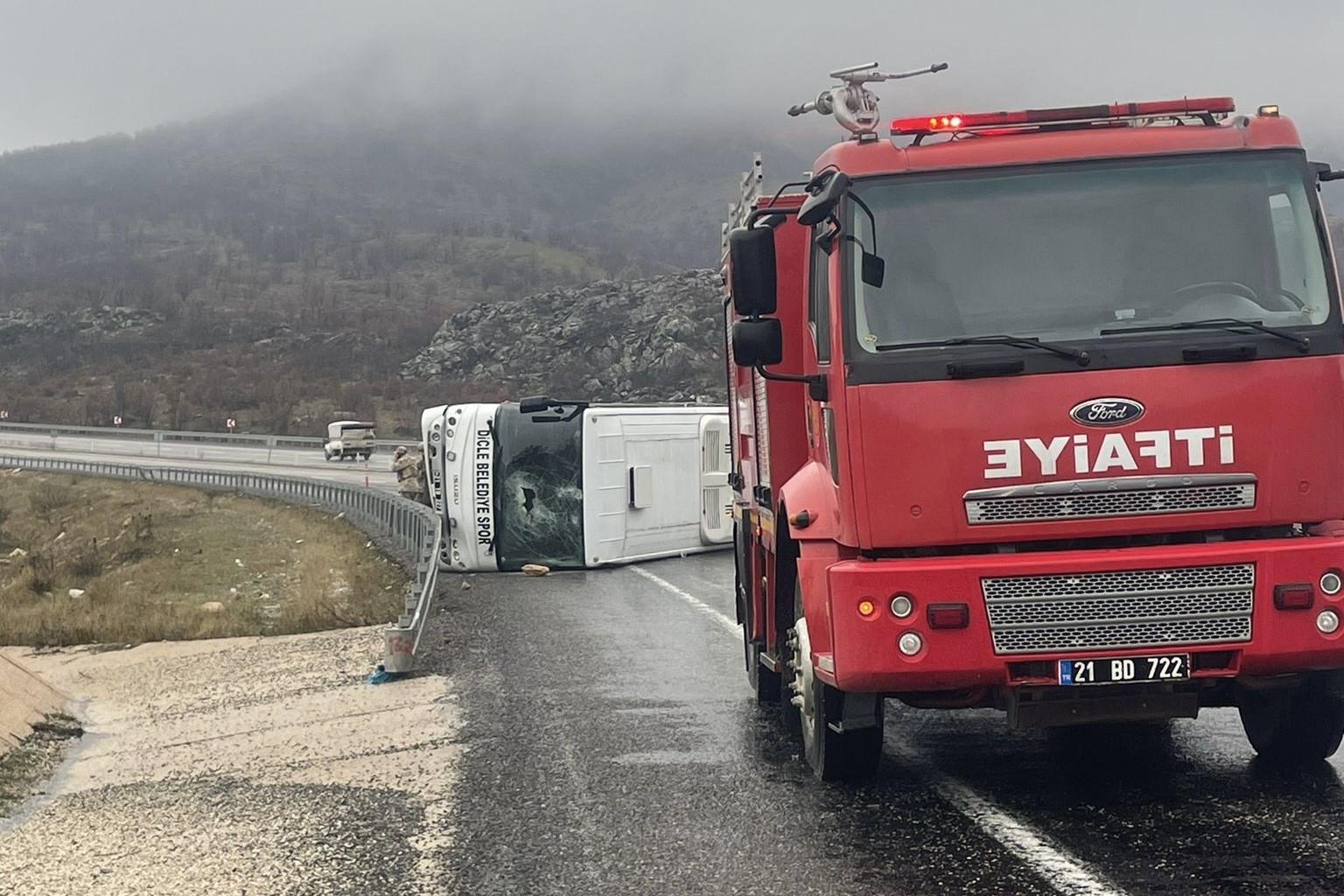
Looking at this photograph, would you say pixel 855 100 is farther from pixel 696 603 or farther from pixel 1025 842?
pixel 696 603

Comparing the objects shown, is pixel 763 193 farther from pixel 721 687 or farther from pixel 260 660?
pixel 260 660

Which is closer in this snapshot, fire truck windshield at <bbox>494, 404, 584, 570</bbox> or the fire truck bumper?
the fire truck bumper

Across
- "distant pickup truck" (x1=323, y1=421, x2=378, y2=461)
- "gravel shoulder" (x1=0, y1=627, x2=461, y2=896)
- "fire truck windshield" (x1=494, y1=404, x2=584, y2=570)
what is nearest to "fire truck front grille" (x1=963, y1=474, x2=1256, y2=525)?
"gravel shoulder" (x1=0, y1=627, x2=461, y2=896)

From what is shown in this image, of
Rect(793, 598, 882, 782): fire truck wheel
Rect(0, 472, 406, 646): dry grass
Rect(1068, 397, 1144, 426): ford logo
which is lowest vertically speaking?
Rect(0, 472, 406, 646): dry grass

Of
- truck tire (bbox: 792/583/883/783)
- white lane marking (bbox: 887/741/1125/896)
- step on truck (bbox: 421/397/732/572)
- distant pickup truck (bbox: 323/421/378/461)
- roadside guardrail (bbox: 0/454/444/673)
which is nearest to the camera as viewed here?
white lane marking (bbox: 887/741/1125/896)

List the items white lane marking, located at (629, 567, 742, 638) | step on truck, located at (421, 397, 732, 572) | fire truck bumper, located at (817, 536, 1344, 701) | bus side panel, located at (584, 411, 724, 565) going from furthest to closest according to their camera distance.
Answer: bus side panel, located at (584, 411, 724, 565) → step on truck, located at (421, 397, 732, 572) → white lane marking, located at (629, 567, 742, 638) → fire truck bumper, located at (817, 536, 1344, 701)

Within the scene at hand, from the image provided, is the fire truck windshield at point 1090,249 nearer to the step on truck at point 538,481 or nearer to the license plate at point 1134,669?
the license plate at point 1134,669

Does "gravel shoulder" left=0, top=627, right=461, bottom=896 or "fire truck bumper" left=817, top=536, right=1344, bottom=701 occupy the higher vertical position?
"fire truck bumper" left=817, top=536, right=1344, bottom=701

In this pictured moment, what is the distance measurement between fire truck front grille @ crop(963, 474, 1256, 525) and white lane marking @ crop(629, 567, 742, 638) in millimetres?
7779

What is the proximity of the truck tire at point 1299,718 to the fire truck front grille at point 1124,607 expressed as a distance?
0.81 meters

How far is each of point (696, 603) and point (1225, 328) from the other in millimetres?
11085

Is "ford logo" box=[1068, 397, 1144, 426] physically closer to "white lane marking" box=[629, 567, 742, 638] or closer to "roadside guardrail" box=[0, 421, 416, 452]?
"white lane marking" box=[629, 567, 742, 638]

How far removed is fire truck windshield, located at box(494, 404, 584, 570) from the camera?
21422 millimetres

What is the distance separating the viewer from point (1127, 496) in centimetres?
598
